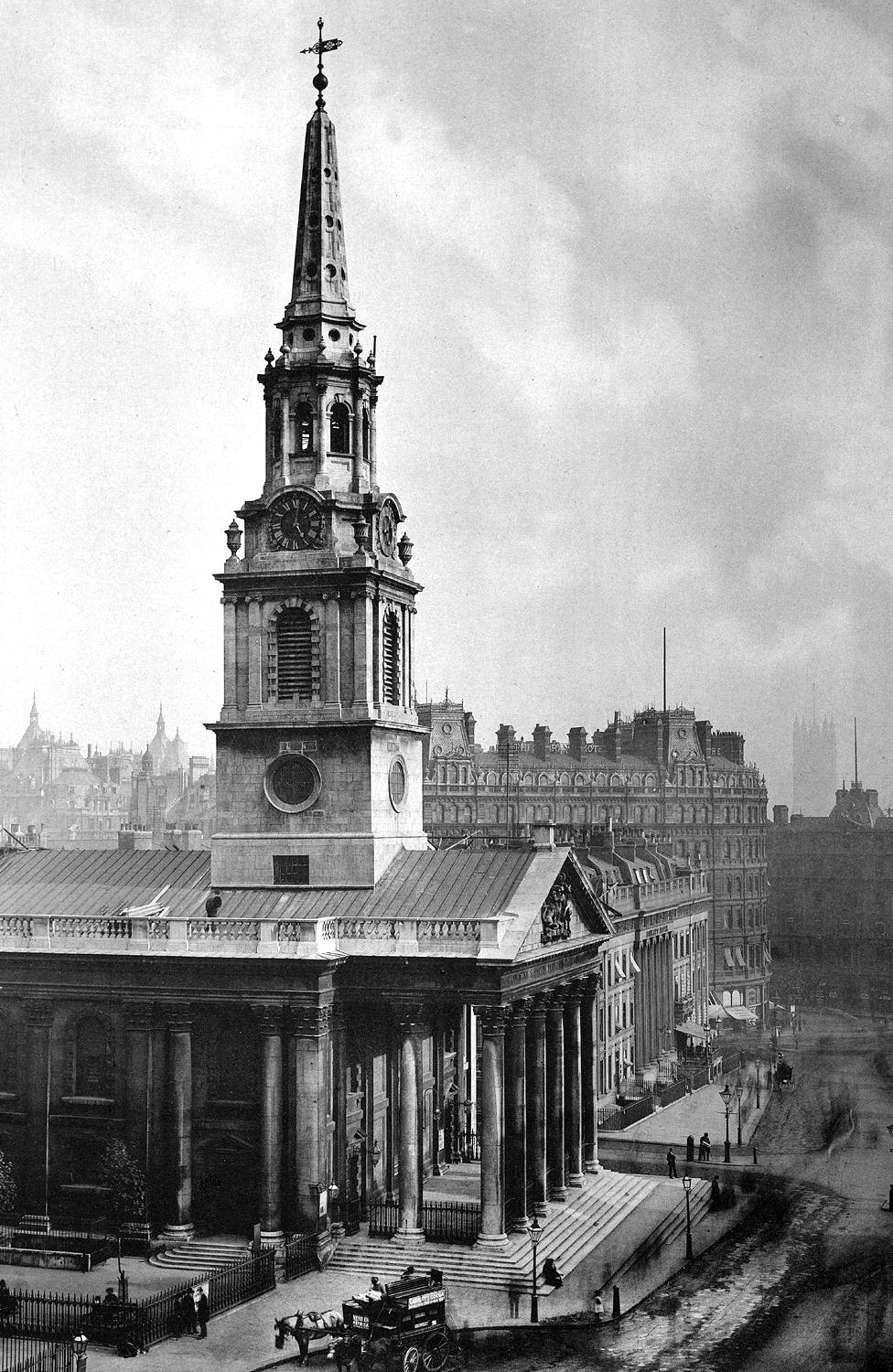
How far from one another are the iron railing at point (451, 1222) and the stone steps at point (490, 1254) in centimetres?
35

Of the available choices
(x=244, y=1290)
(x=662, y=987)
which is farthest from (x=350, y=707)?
(x=662, y=987)

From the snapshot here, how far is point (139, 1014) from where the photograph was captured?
142 ft

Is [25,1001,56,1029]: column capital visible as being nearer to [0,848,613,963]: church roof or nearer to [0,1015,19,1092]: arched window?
[0,1015,19,1092]: arched window

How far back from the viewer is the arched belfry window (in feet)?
159

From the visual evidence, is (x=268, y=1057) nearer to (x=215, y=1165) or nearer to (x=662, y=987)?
(x=215, y=1165)

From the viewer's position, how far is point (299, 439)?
159 feet

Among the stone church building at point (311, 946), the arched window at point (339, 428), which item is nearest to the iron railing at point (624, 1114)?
the stone church building at point (311, 946)

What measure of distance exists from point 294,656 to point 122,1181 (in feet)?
52.6

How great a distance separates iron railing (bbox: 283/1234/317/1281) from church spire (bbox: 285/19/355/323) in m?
27.9

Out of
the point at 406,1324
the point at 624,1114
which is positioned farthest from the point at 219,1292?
the point at 624,1114

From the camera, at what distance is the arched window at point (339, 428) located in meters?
48.5

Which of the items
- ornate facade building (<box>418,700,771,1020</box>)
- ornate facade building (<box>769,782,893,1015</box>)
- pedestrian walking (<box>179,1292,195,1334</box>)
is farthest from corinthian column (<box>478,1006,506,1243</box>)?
ornate facade building (<box>769,782,893,1015</box>)

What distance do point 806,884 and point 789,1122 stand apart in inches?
2477

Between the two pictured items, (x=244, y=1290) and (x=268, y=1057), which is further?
(x=268, y=1057)
